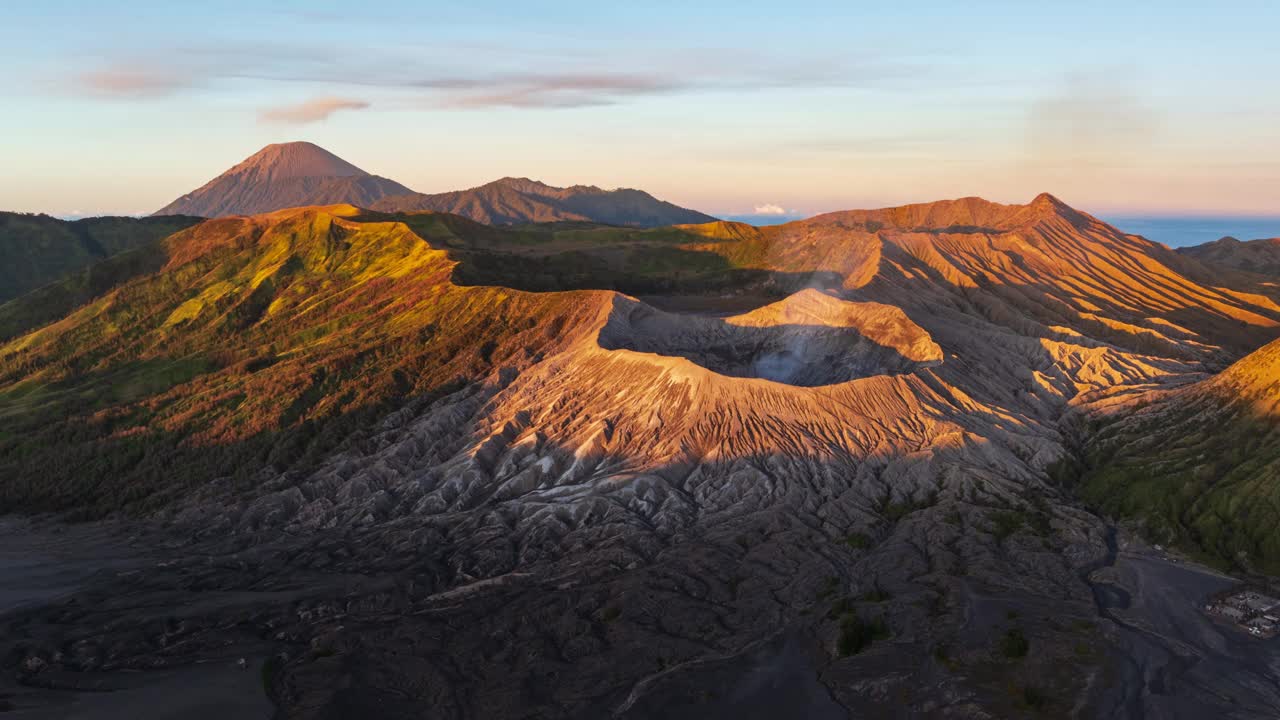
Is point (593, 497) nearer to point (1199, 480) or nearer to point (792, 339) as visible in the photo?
point (792, 339)

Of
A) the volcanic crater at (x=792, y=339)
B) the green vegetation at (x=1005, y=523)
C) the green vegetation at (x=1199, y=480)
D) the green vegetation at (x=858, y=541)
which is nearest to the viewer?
the green vegetation at (x=1199, y=480)

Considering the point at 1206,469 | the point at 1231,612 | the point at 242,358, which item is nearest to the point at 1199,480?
the point at 1206,469

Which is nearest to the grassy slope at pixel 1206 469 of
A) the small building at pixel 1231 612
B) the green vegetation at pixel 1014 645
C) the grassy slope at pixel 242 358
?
the small building at pixel 1231 612

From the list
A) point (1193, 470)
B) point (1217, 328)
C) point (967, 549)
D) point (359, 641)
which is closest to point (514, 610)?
point (359, 641)

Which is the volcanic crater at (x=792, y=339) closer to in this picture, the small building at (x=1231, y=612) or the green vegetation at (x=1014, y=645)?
the small building at (x=1231, y=612)

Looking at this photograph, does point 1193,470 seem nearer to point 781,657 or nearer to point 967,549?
point 967,549
